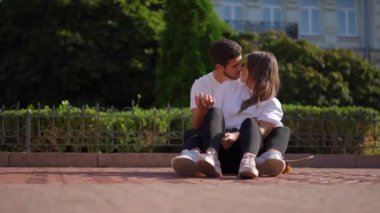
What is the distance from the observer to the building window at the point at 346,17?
3019 centimetres

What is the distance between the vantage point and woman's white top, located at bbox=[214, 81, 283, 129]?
17.9 feet

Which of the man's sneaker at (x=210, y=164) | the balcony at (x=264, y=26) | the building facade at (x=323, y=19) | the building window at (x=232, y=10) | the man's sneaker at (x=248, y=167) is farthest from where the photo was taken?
the building facade at (x=323, y=19)

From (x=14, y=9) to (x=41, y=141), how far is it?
43.3 ft

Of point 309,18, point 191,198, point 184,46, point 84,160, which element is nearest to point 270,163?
point 191,198

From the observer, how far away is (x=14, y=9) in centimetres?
2191

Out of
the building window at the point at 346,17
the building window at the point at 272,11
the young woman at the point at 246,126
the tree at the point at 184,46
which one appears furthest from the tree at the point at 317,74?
the building window at the point at 346,17

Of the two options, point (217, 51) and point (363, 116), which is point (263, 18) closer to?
point (363, 116)

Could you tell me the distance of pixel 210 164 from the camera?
5043 millimetres

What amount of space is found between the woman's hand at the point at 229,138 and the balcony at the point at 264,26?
74.1ft

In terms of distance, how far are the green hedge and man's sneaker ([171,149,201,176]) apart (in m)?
4.65

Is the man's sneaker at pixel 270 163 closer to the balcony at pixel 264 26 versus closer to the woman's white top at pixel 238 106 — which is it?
the woman's white top at pixel 238 106

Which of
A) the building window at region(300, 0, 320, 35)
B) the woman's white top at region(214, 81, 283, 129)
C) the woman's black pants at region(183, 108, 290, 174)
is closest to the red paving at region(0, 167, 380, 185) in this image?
the woman's black pants at region(183, 108, 290, 174)

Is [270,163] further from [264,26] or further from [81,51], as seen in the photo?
[264,26]

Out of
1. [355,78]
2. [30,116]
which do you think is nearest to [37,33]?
[355,78]
